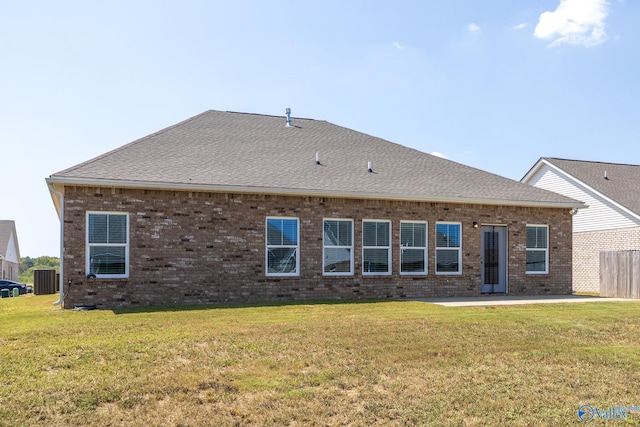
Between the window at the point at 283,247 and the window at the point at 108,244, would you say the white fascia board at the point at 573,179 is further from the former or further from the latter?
the window at the point at 108,244

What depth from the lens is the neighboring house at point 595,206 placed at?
22.7 m

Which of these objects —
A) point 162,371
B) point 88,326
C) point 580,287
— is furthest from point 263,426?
point 580,287

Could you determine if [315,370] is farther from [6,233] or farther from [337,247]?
[6,233]

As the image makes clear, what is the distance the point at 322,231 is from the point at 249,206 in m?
2.13

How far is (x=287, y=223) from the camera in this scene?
1470cm

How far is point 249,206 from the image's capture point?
14266mm

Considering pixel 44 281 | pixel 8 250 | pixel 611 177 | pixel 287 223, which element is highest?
pixel 611 177

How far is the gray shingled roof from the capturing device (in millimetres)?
23531

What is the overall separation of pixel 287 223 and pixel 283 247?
651 millimetres

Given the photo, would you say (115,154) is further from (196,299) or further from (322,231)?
(322,231)

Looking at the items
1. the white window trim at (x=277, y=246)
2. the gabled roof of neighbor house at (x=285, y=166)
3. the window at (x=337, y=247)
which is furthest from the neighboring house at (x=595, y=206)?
the white window trim at (x=277, y=246)

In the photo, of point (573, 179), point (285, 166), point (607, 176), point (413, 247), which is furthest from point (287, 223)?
point (607, 176)

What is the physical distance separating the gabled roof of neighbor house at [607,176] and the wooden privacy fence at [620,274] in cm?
452

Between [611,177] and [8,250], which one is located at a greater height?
[611,177]
